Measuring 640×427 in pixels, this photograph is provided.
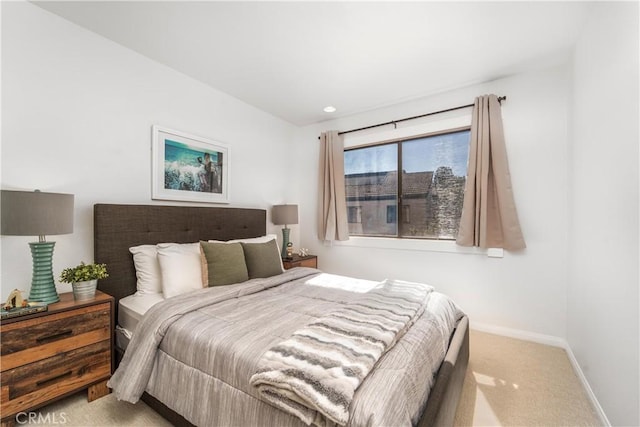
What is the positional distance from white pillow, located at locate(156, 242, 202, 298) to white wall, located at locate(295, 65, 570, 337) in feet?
8.25

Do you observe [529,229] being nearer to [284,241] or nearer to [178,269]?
[284,241]

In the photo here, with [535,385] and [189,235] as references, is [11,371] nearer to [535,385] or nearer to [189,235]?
[189,235]

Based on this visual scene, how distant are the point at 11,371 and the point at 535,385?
3259mm

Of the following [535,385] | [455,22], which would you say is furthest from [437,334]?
[455,22]

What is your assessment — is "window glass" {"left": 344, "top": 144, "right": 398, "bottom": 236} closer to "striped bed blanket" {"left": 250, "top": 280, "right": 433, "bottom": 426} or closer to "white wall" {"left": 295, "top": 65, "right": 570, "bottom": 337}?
"white wall" {"left": 295, "top": 65, "right": 570, "bottom": 337}

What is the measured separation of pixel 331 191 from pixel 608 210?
2635mm

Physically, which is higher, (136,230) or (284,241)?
(136,230)

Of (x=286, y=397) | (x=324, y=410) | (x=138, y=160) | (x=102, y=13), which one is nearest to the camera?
(x=324, y=410)

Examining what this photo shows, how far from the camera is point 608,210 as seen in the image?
159cm

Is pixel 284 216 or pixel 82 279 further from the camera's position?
pixel 284 216

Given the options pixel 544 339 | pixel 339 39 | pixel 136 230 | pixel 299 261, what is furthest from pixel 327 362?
pixel 544 339

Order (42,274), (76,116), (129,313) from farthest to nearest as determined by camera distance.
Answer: (76,116), (129,313), (42,274)

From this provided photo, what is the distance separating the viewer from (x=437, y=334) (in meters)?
1.54

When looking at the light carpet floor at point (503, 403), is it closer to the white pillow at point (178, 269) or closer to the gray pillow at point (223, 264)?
the white pillow at point (178, 269)
